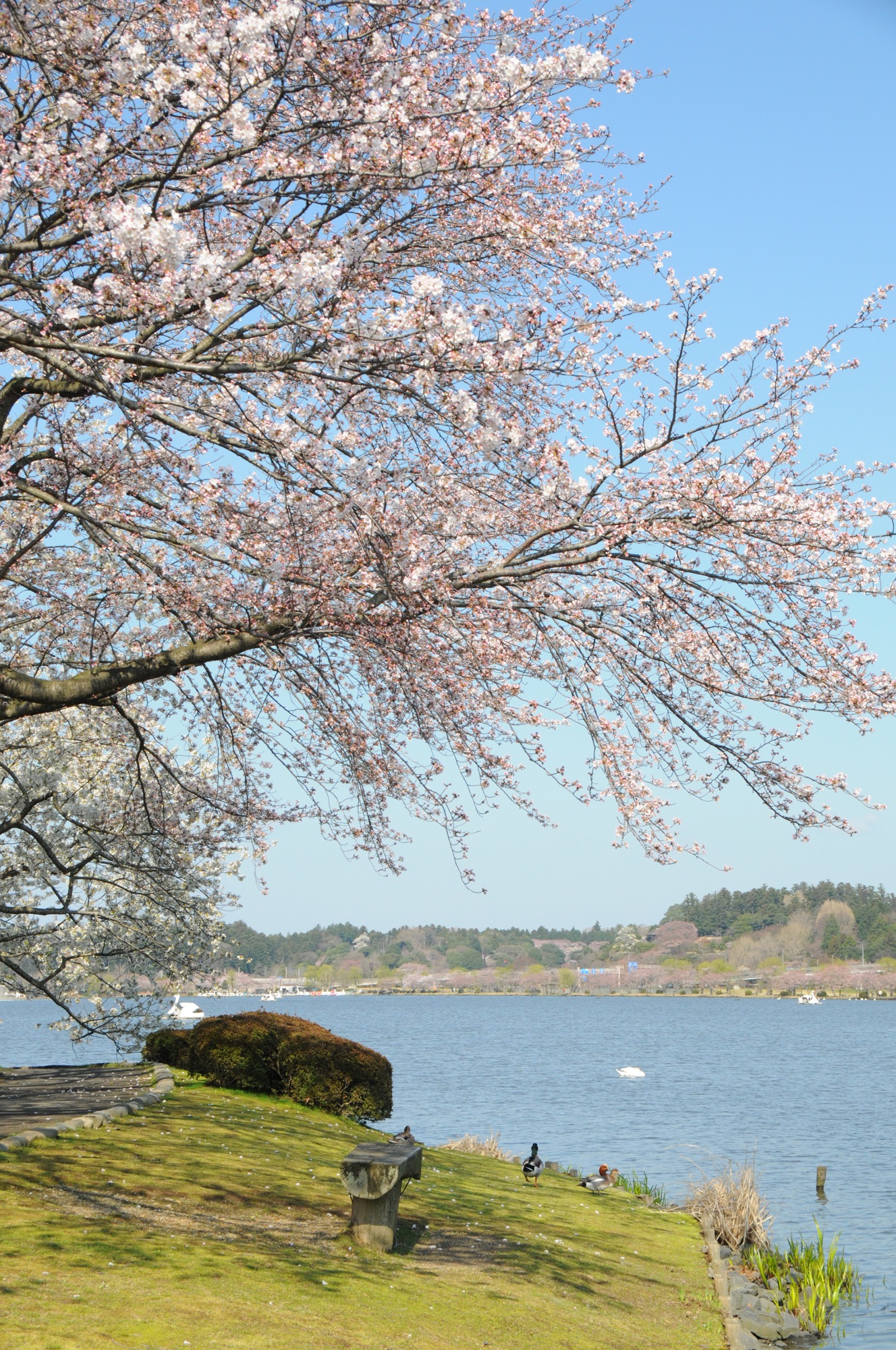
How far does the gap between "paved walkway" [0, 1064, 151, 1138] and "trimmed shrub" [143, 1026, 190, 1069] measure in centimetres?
33

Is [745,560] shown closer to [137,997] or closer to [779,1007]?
[137,997]

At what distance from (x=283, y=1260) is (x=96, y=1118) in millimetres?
4635

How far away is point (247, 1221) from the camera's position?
1041 cm

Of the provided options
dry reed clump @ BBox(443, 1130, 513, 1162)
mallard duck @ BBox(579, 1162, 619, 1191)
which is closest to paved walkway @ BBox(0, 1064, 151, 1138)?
dry reed clump @ BBox(443, 1130, 513, 1162)

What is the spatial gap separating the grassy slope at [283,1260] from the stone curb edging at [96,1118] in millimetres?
174

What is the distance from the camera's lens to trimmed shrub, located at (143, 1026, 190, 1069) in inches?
773

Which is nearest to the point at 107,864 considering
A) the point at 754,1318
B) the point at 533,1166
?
the point at 533,1166

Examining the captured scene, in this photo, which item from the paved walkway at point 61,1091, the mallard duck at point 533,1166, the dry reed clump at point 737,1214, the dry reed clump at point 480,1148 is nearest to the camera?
the paved walkway at point 61,1091

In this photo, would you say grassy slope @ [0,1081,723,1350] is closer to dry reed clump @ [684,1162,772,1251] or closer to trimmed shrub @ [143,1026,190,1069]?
dry reed clump @ [684,1162,772,1251]

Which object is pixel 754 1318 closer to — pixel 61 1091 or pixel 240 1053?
pixel 240 1053

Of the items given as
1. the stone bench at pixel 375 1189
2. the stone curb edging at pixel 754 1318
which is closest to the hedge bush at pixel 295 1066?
the stone curb edging at pixel 754 1318

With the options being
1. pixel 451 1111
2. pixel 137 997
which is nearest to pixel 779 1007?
pixel 451 1111

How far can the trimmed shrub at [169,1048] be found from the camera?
1964 cm

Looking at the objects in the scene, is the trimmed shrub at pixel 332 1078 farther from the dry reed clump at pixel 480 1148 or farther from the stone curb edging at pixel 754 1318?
the stone curb edging at pixel 754 1318
